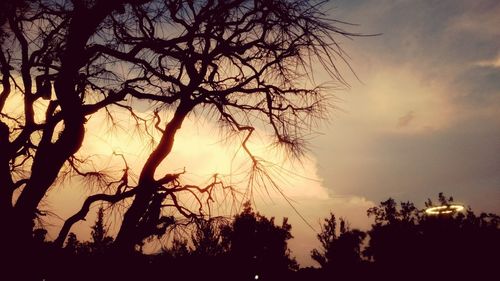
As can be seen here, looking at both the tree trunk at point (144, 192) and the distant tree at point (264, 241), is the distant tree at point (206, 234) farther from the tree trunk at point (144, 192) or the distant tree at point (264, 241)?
the distant tree at point (264, 241)

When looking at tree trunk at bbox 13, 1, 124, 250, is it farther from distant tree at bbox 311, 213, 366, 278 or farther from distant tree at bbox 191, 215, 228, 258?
distant tree at bbox 311, 213, 366, 278

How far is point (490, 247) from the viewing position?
13469 millimetres

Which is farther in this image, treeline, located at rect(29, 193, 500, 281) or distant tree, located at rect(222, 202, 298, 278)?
distant tree, located at rect(222, 202, 298, 278)

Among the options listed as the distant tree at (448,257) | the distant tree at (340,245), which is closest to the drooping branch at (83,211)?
the distant tree at (448,257)

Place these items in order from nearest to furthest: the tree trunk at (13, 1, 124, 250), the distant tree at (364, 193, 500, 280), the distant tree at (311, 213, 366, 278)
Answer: the tree trunk at (13, 1, 124, 250) → the distant tree at (364, 193, 500, 280) → the distant tree at (311, 213, 366, 278)

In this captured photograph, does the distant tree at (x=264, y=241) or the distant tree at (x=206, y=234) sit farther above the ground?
the distant tree at (x=264, y=241)

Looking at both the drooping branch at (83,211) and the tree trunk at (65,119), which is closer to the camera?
the tree trunk at (65,119)

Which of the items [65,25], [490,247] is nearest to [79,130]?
[65,25]

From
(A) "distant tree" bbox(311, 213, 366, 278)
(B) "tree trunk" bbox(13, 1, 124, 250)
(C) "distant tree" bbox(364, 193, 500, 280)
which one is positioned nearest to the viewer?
(B) "tree trunk" bbox(13, 1, 124, 250)

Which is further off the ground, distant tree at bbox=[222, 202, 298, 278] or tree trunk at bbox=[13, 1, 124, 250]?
distant tree at bbox=[222, 202, 298, 278]

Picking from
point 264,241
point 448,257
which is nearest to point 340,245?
point 264,241

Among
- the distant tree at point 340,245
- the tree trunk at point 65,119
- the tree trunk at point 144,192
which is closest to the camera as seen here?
the tree trunk at point 65,119

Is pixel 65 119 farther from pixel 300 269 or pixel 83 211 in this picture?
pixel 300 269

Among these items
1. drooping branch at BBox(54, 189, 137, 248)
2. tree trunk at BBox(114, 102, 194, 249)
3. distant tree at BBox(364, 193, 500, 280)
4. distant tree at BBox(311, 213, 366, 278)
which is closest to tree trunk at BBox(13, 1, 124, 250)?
drooping branch at BBox(54, 189, 137, 248)
